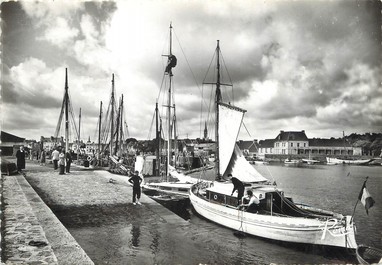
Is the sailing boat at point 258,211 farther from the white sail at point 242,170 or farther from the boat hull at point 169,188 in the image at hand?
the boat hull at point 169,188

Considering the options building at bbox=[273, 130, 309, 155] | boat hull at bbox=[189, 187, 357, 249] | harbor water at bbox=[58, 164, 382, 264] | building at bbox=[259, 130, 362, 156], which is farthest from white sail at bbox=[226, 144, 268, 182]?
building at bbox=[273, 130, 309, 155]

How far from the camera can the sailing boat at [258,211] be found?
11.8m

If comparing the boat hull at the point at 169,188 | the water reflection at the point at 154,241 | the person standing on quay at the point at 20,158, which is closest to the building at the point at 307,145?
the boat hull at the point at 169,188

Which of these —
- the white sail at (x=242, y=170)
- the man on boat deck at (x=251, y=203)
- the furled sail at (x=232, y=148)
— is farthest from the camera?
the furled sail at (x=232, y=148)

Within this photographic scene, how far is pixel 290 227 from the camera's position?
12484mm

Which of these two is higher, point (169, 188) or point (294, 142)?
point (294, 142)

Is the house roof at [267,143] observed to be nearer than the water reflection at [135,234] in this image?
No

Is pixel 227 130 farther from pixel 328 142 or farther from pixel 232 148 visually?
pixel 328 142

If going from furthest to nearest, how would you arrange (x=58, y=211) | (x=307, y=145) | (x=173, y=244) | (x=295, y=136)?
(x=307, y=145)
(x=295, y=136)
(x=58, y=211)
(x=173, y=244)

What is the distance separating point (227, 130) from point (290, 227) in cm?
859

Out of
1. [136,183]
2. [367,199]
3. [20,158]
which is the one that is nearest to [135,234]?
[136,183]

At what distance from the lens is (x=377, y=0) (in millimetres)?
10008

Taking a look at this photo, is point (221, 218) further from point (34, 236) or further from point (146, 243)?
point (34, 236)

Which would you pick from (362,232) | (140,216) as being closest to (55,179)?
(140,216)
